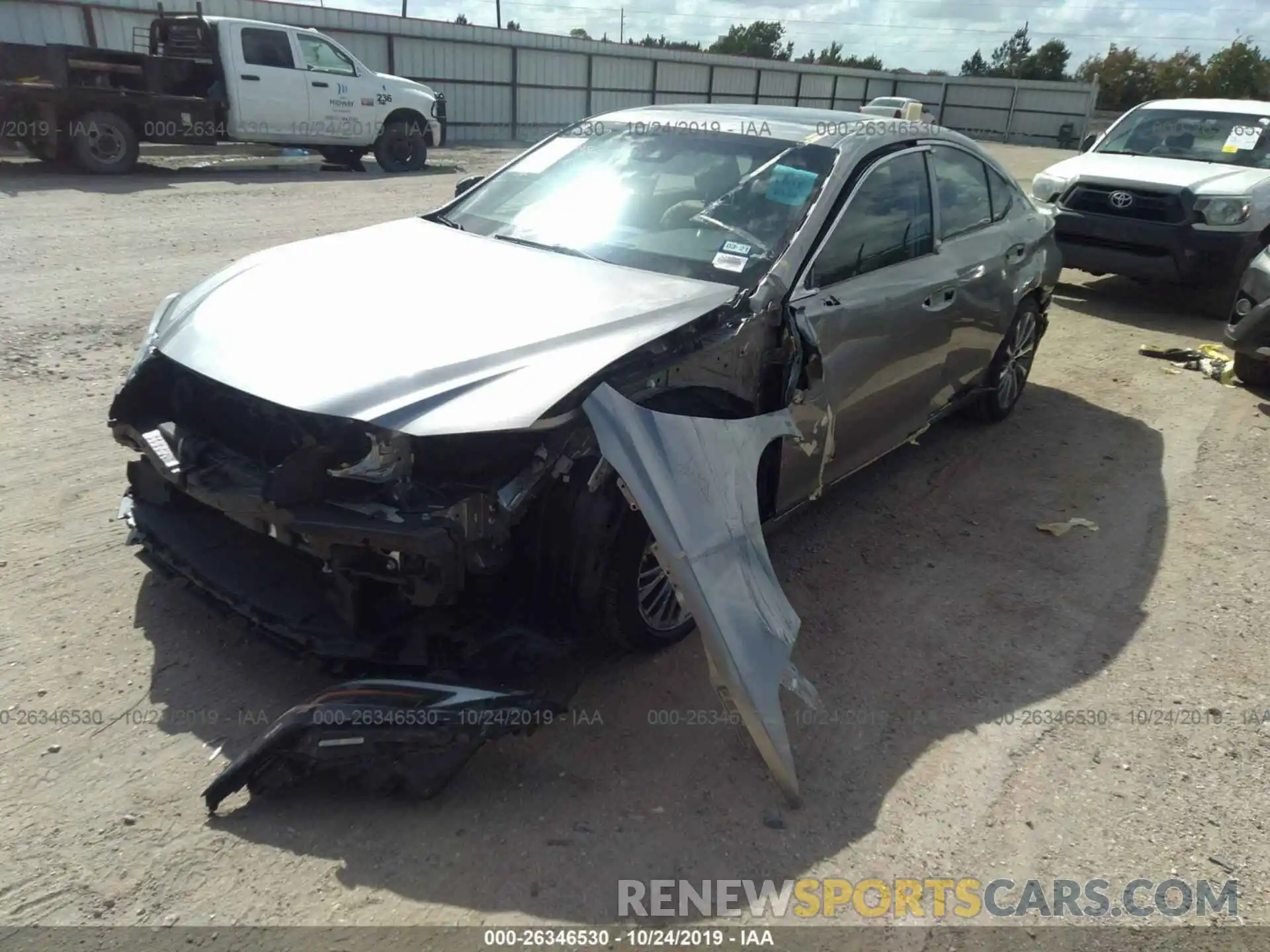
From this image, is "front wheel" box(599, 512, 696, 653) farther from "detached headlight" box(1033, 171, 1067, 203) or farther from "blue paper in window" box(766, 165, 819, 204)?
"detached headlight" box(1033, 171, 1067, 203)

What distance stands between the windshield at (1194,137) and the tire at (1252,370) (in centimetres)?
342

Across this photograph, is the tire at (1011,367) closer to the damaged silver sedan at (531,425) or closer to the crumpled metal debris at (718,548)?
the damaged silver sedan at (531,425)

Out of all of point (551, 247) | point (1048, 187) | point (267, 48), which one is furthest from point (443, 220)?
point (267, 48)

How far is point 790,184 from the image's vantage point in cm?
387

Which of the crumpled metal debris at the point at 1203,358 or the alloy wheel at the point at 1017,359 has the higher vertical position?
the alloy wheel at the point at 1017,359

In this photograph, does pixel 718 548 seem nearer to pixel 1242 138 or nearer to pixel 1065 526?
pixel 1065 526

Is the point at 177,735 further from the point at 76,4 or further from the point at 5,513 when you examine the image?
the point at 76,4

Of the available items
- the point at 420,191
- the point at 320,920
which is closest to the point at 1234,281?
the point at 320,920

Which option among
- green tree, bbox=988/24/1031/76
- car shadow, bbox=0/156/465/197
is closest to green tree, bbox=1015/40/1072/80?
green tree, bbox=988/24/1031/76

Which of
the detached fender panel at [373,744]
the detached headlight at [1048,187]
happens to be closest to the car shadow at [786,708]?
the detached fender panel at [373,744]

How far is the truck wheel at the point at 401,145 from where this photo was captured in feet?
52.9

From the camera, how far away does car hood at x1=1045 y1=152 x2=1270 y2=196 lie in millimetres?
8422

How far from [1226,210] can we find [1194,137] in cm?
182

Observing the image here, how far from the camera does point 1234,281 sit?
27.7ft
